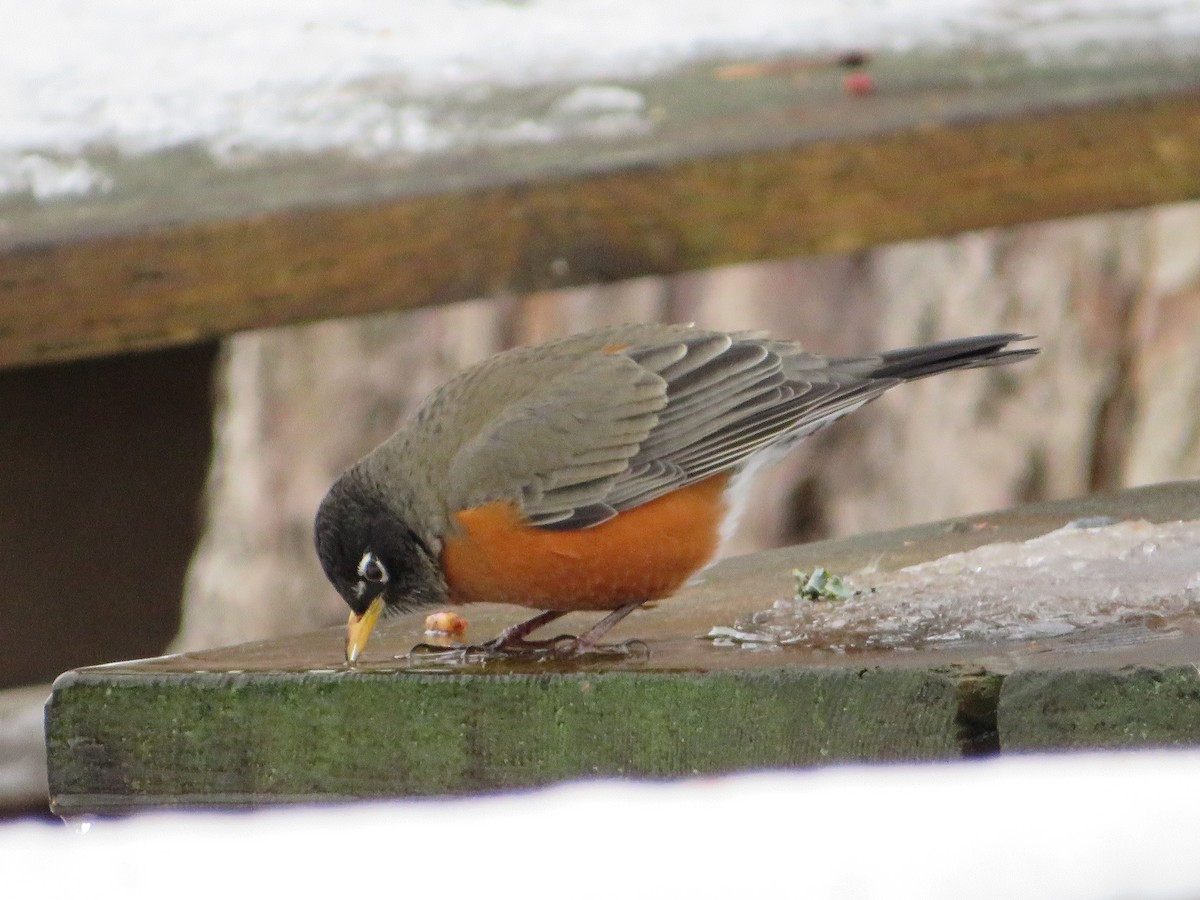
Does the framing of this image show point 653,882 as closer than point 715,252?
Yes

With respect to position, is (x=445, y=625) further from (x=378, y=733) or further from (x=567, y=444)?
(x=378, y=733)

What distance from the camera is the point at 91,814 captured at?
216 centimetres

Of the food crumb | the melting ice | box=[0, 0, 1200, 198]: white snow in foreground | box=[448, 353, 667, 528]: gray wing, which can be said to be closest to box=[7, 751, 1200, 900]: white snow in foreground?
the melting ice

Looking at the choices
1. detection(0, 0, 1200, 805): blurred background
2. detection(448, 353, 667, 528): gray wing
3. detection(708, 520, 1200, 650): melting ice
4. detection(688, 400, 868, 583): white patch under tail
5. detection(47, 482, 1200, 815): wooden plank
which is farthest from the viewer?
detection(688, 400, 868, 583): white patch under tail

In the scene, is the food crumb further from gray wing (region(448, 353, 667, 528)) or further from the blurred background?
the blurred background

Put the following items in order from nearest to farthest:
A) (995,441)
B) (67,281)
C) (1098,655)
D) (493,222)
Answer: (1098,655) < (67,281) < (493,222) < (995,441)

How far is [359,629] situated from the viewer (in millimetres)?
2844

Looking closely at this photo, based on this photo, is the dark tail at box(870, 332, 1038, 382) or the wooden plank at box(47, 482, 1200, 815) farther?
the dark tail at box(870, 332, 1038, 382)

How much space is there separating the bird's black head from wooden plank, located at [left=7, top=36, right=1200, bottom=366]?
2.75 feet

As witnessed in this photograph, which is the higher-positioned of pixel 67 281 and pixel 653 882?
pixel 67 281

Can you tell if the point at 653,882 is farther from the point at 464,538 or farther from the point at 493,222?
the point at 464,538

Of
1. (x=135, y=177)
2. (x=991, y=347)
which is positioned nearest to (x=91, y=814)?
(x=135, y=177)

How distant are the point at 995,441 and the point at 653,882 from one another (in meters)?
4.90

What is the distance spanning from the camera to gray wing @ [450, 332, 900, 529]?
3463mm
